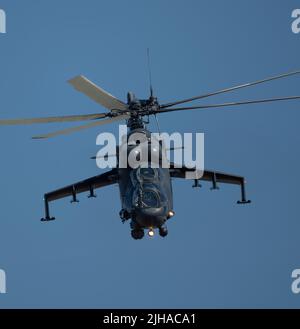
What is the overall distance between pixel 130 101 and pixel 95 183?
4.65 m

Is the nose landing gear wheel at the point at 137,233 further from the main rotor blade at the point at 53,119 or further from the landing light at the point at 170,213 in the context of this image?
the main rotor blade at the point at 53,119

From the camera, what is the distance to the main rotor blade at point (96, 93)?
33656 millimetres

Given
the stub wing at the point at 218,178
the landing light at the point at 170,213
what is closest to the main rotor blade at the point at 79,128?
the landing light at the point at 170,213

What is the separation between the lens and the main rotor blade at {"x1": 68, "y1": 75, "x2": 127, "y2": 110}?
33656 millimetres

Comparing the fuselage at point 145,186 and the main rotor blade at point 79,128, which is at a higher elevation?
the main rotor blade at point 79,128

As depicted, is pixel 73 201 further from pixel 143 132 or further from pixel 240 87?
pixel 240 87

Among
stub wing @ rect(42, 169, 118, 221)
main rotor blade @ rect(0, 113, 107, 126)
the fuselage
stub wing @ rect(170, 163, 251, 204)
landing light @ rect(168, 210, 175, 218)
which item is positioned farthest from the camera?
stub wing @ rect(170, 163, 251, 204)

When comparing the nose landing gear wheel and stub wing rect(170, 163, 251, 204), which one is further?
stub wing rect(170, 163, 251, 204)

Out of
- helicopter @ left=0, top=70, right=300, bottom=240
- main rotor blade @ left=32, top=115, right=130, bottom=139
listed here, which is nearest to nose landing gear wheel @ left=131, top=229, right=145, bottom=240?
helicopter @ left=0, top=70, right=300, bottom=240

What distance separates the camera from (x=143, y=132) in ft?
125

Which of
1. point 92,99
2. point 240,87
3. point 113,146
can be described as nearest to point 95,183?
point 113,146

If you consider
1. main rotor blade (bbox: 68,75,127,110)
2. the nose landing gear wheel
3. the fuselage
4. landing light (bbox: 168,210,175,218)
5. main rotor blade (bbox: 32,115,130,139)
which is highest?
main rotor blade (bbox: 68,75,127,110)

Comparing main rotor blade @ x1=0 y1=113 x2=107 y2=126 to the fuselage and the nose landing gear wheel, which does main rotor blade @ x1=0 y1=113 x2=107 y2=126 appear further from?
the nose landing gear wheel

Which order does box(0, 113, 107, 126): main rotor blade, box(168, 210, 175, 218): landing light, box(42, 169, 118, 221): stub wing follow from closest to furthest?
1. box(0, 113, 107, 126): main rotor blade
2. box(168, 210, 175, 218): landing light
3. box(42, 169, 118, 221): stub wing
